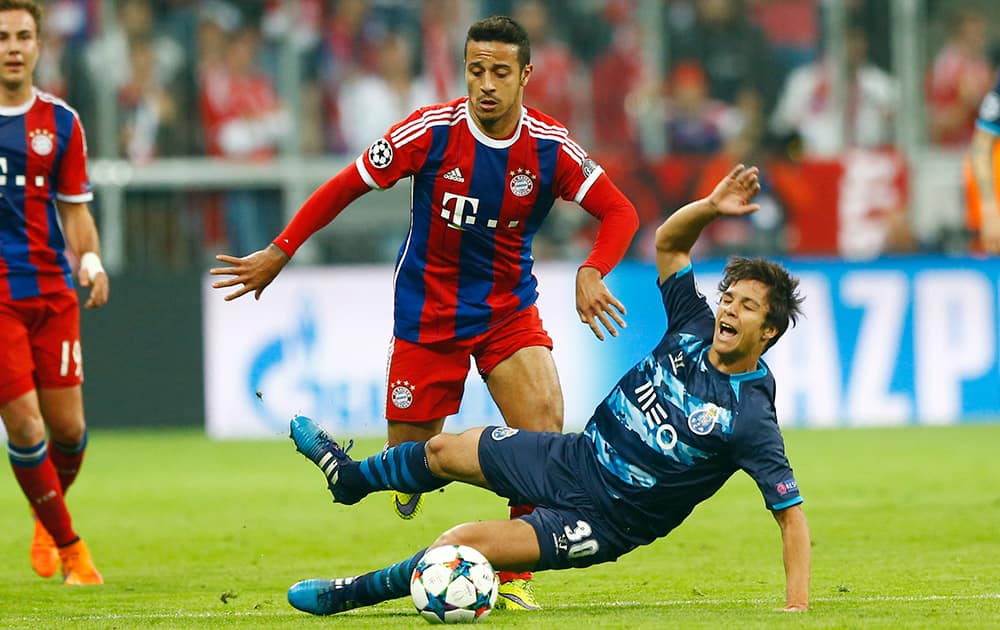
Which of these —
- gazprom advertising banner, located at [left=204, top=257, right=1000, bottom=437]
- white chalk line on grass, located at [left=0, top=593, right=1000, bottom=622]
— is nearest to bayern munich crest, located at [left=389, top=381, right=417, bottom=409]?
white chalk line on grass, located at [left=0, top=593, right=1000, bottom=622]

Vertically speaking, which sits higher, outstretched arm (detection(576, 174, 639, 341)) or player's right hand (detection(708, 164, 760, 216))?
player's right hand (detection(708, 164, 760, 216))

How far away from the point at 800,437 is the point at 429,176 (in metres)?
8.25

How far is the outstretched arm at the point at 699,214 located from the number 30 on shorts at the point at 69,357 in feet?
10.00

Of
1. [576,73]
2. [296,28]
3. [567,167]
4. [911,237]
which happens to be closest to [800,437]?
[911,237]

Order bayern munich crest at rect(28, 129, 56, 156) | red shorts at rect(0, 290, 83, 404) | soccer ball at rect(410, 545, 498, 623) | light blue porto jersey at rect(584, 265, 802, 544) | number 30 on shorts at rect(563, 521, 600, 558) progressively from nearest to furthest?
soccer ball at rect(410, 545, 498, 623) → light blue porto jersey at rect(584, 265, 802, 544) → number 30 on shorts at rect(563, 521, 600, 558) → red shorts at rect(0, 290, 83, 404) → bayern munich crest at rect(28, 129, 56, 156)

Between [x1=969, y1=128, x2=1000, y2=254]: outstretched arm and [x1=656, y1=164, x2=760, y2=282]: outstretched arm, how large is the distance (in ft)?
7.39

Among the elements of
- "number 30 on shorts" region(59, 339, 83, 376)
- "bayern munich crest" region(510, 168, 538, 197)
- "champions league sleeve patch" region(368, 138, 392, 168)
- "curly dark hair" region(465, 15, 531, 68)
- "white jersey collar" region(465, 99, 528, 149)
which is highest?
"curly dark hair" region(465, 15, 531, 68)

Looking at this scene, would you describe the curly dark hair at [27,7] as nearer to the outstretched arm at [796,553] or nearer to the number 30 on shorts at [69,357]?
the number 30 on shorts at [69,357]

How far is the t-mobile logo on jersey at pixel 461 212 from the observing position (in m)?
7.46

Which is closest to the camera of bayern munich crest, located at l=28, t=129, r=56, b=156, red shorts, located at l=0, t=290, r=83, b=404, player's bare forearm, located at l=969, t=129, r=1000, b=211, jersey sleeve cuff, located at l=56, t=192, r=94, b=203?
red shorts, located at l=0, t=290, r=83, b=404

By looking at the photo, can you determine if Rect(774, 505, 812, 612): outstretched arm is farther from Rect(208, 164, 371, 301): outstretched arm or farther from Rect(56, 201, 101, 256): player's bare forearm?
Rect(56, 201, 101, 256): player's bare forearm

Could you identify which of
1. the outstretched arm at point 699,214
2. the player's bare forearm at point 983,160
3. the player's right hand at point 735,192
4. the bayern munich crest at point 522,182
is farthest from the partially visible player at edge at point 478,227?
the player's bare forearm at point 983,160

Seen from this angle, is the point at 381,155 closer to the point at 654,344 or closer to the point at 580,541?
the point at 580,541

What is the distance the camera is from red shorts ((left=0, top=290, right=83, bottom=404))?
7910mm
